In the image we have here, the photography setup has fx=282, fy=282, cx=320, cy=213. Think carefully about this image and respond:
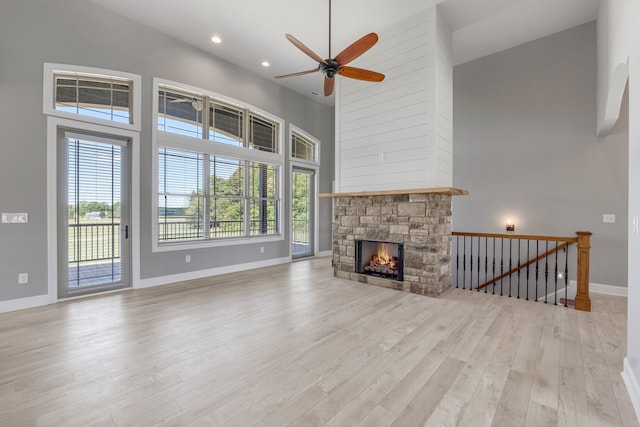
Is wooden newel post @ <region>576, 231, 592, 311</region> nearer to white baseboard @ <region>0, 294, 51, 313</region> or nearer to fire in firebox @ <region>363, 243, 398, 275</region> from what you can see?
fire in firebox @ <region>363, 243, 398, 275</region>

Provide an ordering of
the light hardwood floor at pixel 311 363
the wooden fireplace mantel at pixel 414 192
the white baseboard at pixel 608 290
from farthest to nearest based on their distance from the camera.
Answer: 1. the white baseboard at pixel 608 290
2. the wooden fireplace mantel at pixel 414 192
3. the light hardwood floor at pixel 311 363

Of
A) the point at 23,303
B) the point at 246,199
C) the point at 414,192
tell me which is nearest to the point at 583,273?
the point at 414,192

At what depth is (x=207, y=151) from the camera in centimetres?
518

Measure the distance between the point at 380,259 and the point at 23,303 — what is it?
16.0ft

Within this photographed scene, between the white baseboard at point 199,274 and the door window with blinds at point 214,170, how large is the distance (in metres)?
0.57

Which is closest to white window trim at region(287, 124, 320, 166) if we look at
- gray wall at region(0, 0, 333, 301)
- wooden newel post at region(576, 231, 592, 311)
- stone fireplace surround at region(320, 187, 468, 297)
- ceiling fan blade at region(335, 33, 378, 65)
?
gray wall at region(0, 0, 333, 301)

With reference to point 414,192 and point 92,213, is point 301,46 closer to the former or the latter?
point 414,192

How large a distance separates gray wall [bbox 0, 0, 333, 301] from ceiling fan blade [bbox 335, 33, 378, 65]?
3.15m

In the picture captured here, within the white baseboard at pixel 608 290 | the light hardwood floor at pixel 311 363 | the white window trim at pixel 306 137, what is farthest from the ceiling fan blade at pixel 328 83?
the white baseboard at pixel 608 290

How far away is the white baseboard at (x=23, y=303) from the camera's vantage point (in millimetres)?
3333

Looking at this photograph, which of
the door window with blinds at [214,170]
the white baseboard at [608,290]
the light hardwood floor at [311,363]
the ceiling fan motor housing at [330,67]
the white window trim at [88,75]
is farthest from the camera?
the door window with blinds at [214,170]

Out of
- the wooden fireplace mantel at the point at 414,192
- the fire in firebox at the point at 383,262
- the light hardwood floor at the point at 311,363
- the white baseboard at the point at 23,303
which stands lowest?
the light hardwood floor at the point at 311,363

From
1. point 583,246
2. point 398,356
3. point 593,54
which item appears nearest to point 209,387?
point 398,356

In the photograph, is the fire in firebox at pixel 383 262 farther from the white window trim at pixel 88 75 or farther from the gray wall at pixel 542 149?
the white window trim at pixel 88 75
